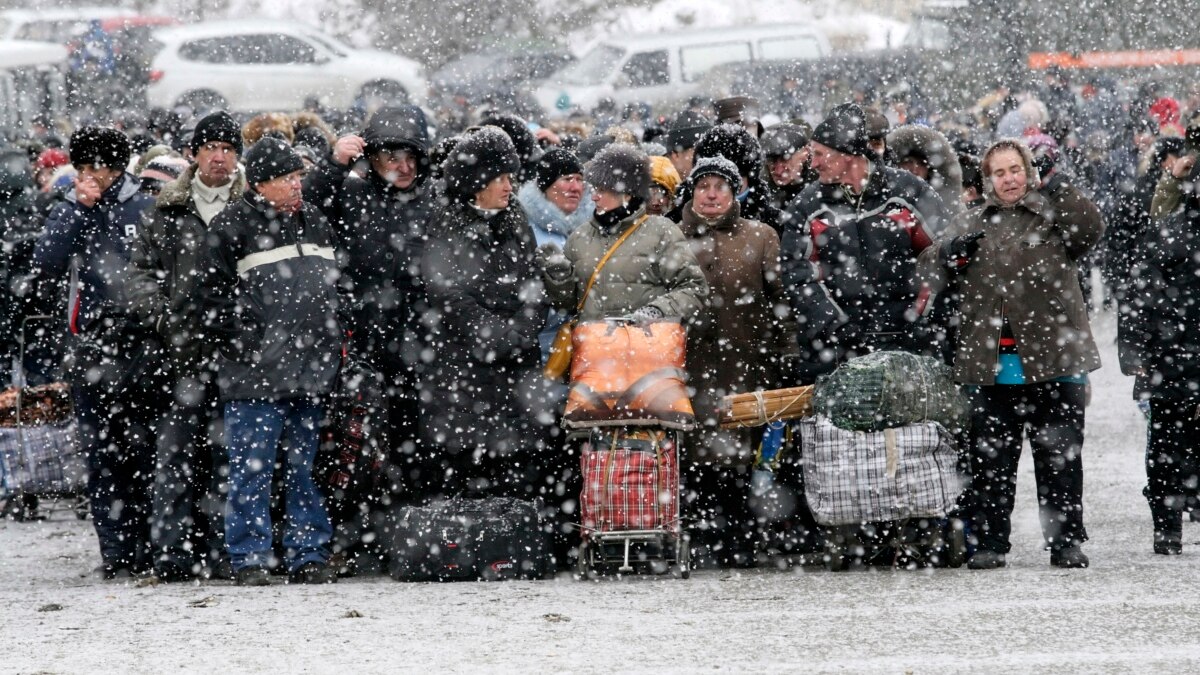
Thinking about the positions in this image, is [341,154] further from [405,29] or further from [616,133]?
[405,29]

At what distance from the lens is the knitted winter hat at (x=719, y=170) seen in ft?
31.2

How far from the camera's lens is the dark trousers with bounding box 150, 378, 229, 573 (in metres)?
9.50

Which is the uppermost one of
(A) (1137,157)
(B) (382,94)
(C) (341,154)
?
(B) (382,94)

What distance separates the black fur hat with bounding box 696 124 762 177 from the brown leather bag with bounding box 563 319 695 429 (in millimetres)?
1273

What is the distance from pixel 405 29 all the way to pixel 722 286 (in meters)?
26.6

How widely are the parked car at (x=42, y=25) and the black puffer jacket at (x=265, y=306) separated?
62.4 ft

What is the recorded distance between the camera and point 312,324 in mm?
9195

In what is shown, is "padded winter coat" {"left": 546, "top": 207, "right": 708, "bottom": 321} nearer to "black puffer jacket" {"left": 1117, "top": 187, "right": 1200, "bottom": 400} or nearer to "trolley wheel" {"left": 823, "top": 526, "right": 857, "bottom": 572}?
"trolley wheel" {"left": 823, "top": 526, "right": 857, "bottom": 572}

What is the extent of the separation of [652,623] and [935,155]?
3.52 m

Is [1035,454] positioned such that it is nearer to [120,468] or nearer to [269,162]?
[269,162]

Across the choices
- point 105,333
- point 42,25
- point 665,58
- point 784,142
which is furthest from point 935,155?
point 42,25

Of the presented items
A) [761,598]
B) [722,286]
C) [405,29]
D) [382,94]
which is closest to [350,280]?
[722,286]

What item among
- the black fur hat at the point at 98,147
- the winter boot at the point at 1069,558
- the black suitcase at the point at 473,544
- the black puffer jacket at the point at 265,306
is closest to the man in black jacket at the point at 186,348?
the black puffer jacket at the point at 265,306

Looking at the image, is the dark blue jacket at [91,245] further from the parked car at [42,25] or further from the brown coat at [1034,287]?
the parked car at [42,25]
